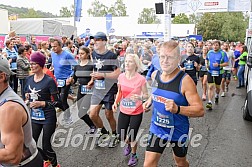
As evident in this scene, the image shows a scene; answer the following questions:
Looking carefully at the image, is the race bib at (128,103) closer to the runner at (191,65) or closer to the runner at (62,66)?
the runner at (62,66)

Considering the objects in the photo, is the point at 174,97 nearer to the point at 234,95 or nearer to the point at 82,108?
the point at 82,108

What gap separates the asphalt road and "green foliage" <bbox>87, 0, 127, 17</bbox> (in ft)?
263

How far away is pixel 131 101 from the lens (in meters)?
4.05

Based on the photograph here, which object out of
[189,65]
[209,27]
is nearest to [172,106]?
[189,65]

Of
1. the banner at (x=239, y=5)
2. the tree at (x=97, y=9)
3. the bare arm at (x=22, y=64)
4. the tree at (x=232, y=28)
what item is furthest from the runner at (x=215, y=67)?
the tree at (x=97, y=9)

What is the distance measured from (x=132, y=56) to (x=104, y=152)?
1618 mm

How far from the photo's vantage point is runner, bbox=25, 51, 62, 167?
11.8 feet

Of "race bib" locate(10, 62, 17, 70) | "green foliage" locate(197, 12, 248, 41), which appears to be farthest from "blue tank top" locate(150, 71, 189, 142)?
"green foliage" locate(197, 12, 248, 41)

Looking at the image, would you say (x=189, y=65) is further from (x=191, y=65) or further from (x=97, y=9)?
(x=97, y=9)

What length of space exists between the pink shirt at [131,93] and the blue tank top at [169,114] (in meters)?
0.91

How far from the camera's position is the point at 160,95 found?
2986 mm

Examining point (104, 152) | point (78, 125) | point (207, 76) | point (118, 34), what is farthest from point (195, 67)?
point (118, 34)

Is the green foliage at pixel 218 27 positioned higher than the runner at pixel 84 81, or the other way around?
the green foliage at pixel 218 27

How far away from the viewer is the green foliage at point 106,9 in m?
84.4
